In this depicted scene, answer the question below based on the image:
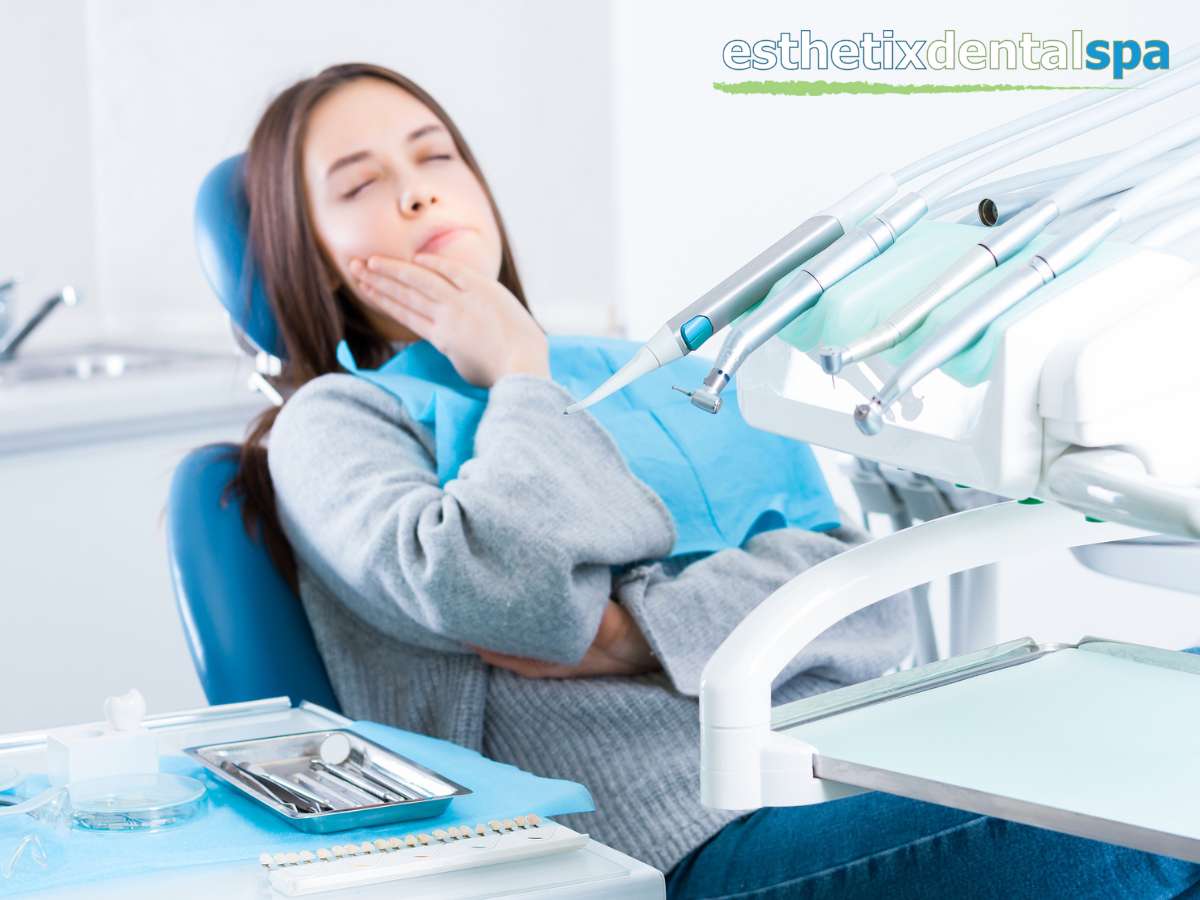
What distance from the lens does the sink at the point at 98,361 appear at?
269 cm

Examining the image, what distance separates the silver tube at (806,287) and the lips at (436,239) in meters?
0.75

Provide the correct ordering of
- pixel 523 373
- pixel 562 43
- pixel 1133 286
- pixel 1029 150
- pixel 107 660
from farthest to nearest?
pixel 562 43 → pixel 107 660 → pixel 523 373 → pixel 1029 150 → pixel 1133 286

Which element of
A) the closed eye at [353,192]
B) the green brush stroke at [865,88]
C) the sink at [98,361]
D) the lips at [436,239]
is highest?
→ the green brush stroke at [865,88]

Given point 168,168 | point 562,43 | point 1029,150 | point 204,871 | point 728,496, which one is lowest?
point 204,871

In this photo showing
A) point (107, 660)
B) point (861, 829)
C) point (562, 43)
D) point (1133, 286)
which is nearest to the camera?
point (1133, 286)

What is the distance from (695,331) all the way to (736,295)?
0.10ft

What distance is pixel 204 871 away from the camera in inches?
33.3

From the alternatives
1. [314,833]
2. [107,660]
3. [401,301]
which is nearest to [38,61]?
[107,660]

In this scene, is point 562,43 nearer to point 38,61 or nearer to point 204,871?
point 38,61

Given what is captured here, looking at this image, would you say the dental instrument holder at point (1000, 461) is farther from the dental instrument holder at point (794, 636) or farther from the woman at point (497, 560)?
the woman at point (497, 560)

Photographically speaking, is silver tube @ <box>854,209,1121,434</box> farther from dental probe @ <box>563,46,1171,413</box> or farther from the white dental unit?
dental probe @ <box>563,46,1171,413</box>

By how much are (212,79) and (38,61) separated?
0.30m

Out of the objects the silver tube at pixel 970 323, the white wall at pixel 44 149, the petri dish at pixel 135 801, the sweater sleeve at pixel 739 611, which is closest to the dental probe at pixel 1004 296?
the silver tube at pixel 970 323

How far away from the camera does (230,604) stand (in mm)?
1341
